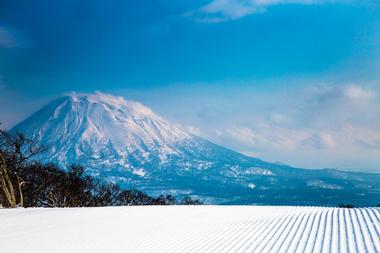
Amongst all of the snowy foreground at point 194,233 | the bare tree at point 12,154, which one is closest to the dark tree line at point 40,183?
the bare tree at point 12,154

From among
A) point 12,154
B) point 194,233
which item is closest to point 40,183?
point 12,154

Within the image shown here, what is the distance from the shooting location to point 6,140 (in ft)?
95.6

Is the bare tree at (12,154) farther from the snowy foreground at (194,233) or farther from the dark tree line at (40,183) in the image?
the snowy foreground at (194,233)

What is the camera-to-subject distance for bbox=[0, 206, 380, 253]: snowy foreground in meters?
11.4

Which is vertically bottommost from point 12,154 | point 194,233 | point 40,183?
point 194,233

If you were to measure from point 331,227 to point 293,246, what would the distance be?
10.8ft

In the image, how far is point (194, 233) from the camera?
1423 centimetres

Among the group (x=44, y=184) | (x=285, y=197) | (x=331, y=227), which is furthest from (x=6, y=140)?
(x=285, y=197)

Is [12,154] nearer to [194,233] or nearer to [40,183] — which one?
[40,183]

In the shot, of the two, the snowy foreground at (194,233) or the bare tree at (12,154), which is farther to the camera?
the bare tree at (12,154)

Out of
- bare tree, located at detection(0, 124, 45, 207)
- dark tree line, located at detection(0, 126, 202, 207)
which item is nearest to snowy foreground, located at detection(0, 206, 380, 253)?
bare tree, located at detection(0, 124, 45, 207)

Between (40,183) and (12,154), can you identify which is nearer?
(12,154)

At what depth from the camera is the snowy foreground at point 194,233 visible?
11359mm

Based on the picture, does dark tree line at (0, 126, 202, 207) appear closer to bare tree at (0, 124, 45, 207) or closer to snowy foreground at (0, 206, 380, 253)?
bare tree at (0, 124, 45, 207)
